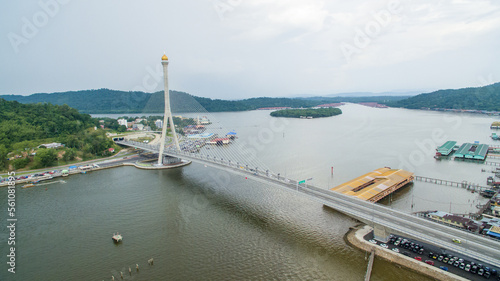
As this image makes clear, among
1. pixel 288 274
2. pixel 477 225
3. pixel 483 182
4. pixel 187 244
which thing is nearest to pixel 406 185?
pixel 483 182

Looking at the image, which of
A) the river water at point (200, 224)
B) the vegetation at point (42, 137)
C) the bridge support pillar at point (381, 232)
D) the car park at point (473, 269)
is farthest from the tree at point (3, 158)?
the car park at point (473, 269)

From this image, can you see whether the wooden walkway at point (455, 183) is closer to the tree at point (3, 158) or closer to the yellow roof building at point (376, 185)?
the yellow roof building at point (376, 185)

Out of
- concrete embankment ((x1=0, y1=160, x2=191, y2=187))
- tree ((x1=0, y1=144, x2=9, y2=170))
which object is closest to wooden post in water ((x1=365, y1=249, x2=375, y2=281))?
concrete embankment ((x1=0, y1=160, x2=191, y2=187))

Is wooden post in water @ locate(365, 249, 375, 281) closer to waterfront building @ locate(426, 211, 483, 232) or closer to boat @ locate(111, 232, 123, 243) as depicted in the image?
waterfront building @ locate(426, 211, 483, 232)

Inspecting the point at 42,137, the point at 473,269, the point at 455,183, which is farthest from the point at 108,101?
the point at 473,269

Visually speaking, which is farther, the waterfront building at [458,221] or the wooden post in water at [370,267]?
the waterfront building at [458,221]
